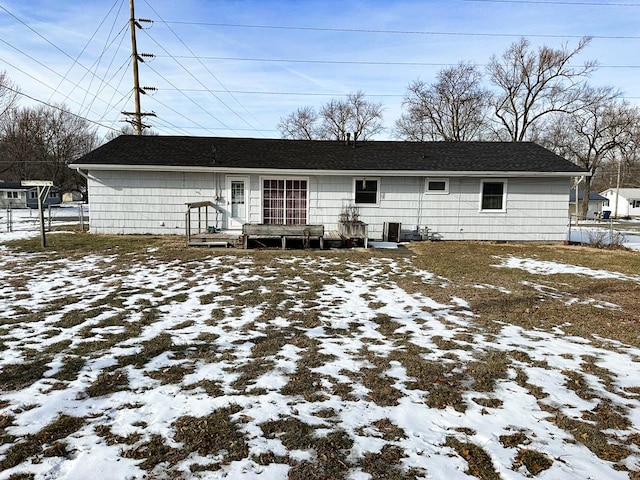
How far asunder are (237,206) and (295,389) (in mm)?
10932

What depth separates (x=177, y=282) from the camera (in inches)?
283

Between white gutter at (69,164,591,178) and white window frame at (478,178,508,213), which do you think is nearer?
white gutter at (69,164,591,178)

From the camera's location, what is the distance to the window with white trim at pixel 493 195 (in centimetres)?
1352

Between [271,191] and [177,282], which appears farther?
[271,191]

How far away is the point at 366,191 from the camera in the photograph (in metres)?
13.6

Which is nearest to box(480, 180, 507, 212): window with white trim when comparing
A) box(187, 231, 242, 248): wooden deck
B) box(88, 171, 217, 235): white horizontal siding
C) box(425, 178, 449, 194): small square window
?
box(425, 178, 449, 194): small square window

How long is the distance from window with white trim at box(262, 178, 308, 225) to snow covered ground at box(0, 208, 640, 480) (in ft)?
24.9

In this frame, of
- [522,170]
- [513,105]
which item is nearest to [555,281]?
[522,170]

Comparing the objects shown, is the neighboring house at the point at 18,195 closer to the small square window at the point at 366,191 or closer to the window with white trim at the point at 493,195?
the small square window at the point at 366,191

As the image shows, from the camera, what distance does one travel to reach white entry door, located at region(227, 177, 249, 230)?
535 inches

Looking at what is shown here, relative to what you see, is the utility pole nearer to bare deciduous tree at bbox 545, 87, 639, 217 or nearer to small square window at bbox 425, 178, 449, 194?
small square window at bbox 425, 178, 449, 194

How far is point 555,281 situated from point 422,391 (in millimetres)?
5871

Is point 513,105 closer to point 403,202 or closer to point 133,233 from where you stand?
point 403,202

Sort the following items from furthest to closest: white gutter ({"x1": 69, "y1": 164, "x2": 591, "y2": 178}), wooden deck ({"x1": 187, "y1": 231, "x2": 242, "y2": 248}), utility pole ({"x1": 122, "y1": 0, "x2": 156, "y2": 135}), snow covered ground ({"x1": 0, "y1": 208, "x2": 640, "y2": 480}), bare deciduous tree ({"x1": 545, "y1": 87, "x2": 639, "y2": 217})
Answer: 1. bare deciduous tree ({"x1": 545, "y1": 87, "x2": 639, "y2": 217})
2. utility pole ({"x1": 122, "y1": 0, "x2": 156, "y2": 135})
3. white gutter ({"x1": 69, "y1": 164, "x2": 591, "y2": 178})
4. wooden deck ({"x1": 187, "y1": 231, "x2": 242, "y2": 248})
5. snow covered ground ({"x1": 0, "y1": 208, "x2": 640, "y2": 480})
